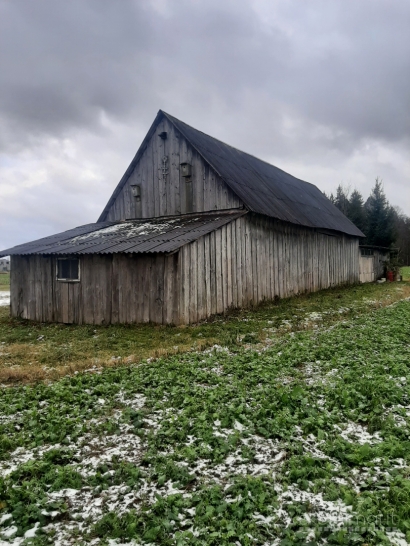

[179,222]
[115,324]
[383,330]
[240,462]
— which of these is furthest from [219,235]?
[240,462]

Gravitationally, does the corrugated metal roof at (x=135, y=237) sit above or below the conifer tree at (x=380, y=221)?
below

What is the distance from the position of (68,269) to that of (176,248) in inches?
211

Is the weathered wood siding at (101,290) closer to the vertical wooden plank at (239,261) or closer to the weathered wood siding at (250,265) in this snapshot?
the weathered wood siding at (250,265)

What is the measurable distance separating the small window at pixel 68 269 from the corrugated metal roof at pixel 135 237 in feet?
1.59

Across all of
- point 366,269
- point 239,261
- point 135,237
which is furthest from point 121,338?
point 366,269

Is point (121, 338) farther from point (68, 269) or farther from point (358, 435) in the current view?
point (358, 435)

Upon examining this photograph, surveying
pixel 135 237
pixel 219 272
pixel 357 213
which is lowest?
pixel 219 272

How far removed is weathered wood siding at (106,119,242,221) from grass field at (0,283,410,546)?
340 inches

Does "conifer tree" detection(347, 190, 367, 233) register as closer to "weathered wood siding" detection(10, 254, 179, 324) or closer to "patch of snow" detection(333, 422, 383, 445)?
"weathered wood siding" detection(10, 254, 179, 324)

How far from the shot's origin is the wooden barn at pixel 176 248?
12070 millimetres

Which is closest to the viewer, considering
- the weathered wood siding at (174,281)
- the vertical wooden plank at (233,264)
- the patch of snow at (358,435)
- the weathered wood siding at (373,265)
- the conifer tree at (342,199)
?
the patch of snow at (358,435)

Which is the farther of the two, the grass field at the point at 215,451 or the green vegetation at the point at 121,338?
the green vegetation at the point at 121,338

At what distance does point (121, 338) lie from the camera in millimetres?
10531

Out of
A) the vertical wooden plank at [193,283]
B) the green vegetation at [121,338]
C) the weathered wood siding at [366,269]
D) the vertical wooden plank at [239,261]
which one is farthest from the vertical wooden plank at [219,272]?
the weathered wood siding at [366,269]
